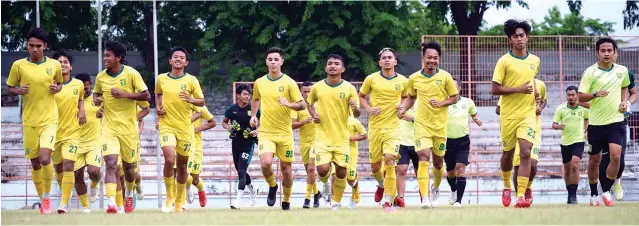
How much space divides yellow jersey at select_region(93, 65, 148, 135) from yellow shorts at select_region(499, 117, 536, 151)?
509 centimetres

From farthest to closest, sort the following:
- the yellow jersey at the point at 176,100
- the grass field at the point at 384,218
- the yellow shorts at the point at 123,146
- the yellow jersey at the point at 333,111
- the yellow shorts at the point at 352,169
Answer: the yellow shorts at the point at 352,169 < the yellow jersey at the point at 333,111 < the yellow jersey at the point at 176,100 < the yellow shorts at the point at 123,146 < the grass field at the point at 384,218

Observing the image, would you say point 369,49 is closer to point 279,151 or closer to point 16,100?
point 16,100

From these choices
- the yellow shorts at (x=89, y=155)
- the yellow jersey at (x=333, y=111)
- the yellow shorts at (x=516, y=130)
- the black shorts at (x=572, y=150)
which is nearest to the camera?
the yellow shorts at (x=516, y=130)

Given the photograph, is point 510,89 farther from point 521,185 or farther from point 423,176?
point 423,176

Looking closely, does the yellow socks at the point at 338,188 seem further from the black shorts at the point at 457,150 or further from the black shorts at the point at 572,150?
the black shorts at the point at 572,150

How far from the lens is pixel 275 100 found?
1984cm

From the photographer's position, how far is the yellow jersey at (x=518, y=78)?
18.3 meters

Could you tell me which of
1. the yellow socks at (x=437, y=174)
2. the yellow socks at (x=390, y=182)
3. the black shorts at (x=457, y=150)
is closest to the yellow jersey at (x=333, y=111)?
the yellow socks at (x=390, y=182)

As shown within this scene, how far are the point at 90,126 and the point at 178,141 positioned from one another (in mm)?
2612

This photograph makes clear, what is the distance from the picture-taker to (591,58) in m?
37.4

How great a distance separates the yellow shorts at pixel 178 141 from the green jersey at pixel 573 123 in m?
7.65

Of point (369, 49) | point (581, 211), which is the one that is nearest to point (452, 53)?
point (369, 49)

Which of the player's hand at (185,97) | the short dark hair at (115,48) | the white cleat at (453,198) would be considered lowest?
the white cleat at (453,198)

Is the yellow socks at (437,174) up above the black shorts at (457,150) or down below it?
below
